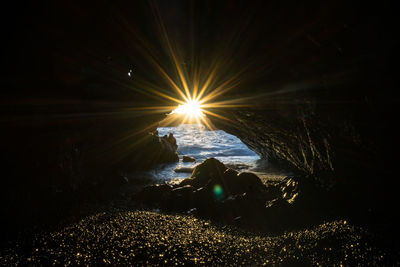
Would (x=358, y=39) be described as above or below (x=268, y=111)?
above

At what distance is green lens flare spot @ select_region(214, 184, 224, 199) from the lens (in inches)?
192

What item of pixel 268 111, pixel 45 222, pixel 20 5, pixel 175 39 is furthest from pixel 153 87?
pixel 45 222

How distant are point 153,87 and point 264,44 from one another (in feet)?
13.2

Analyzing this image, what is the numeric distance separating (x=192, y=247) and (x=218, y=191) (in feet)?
8.09

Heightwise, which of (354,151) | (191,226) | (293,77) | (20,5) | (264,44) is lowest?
(191,226)

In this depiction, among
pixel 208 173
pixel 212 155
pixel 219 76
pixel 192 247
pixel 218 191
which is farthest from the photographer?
pixel 212 155

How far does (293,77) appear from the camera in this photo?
2803mm

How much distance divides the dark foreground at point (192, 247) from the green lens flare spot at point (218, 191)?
1.39m

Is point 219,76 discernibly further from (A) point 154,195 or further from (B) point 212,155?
(B) point 212,155

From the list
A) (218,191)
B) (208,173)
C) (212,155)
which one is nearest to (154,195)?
(218,191)

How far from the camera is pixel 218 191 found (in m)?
5.16

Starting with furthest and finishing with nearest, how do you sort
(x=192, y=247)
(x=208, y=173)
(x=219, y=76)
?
(x=208, y=173) < (x=219, y=76) < (x=192, y=247)

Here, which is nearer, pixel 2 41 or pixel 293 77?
pixel 293 77

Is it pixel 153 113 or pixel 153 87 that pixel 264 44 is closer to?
pixel 153 87
